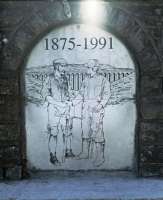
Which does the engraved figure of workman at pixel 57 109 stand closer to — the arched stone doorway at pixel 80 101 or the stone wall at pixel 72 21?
the arched stone doorway at pixel 80 101

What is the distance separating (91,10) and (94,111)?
4.63 feet

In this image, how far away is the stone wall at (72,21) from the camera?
562 centimetres

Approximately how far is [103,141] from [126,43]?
1.44 m

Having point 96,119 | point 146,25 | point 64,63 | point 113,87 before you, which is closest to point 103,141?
point 96,119

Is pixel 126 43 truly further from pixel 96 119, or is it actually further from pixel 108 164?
pixel 108 164

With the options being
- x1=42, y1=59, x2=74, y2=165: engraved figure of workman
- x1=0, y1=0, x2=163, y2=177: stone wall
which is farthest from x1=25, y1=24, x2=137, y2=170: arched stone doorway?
x1=0, y1=0, x2=163, y2=177: stone wall

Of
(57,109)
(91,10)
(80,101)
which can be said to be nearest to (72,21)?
(91,10)

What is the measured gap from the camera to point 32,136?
6031 millimetres

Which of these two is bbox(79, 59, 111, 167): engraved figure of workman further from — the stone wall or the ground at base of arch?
the stone wall

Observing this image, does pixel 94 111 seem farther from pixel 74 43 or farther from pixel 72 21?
pixel 72 21

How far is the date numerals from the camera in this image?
229 inches

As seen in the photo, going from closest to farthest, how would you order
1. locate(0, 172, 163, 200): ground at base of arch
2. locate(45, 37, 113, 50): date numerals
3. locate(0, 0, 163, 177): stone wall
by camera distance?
locate(0, 172, 163, 200): ground at base of arch → locate(0, 0, 163, 177): stone wall → locate(45, 37, 113, 50): date numerals

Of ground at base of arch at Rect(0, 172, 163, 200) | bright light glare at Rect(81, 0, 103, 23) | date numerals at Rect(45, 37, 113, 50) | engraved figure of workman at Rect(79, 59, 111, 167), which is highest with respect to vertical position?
bright light glare at Rect(81, 0, 103, 23)

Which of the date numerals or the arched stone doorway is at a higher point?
the date numerals
